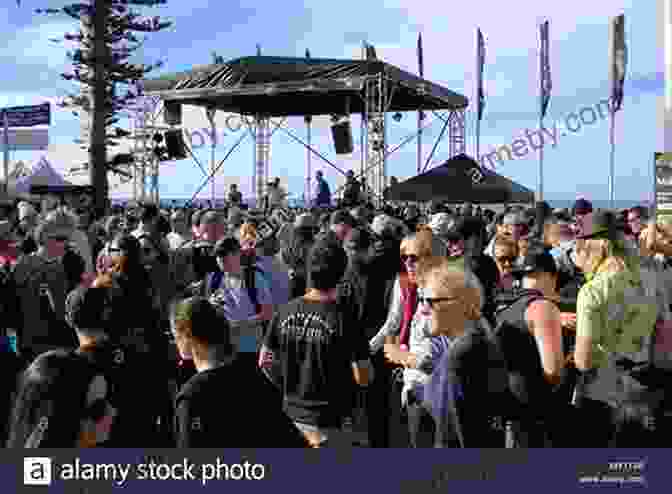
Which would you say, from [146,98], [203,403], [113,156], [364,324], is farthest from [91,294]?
[113,156]

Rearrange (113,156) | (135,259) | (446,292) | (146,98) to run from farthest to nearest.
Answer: (113,156), (146,98), (135,259), (446,292)

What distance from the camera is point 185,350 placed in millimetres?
3229

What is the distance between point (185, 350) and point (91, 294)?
24.2 inches

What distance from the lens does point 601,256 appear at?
3998 mm

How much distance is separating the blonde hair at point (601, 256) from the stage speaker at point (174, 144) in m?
17.7

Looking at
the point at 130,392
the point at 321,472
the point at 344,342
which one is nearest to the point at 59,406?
the point at 321,472

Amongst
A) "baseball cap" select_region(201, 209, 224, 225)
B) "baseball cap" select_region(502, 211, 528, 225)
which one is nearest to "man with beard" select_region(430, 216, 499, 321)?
"baseball cap" select_region(502, 211, 528, 225)

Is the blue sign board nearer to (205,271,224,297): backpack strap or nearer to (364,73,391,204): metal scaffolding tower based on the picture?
(364,73,391,204): metal scaffolding tower

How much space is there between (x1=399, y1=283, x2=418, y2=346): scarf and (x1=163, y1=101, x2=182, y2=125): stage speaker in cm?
1594

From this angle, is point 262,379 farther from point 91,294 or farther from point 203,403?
point 91,294

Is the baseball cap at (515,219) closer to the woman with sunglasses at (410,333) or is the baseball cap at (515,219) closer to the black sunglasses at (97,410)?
the woman with sunglasses at (410,333)

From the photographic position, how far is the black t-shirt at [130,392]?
3438mm

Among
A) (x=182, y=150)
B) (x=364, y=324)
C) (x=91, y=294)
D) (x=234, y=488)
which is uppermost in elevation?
(x=182, y=150)

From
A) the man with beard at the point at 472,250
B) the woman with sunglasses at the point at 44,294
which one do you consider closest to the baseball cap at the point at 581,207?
the man with beard at the point at 472,250
